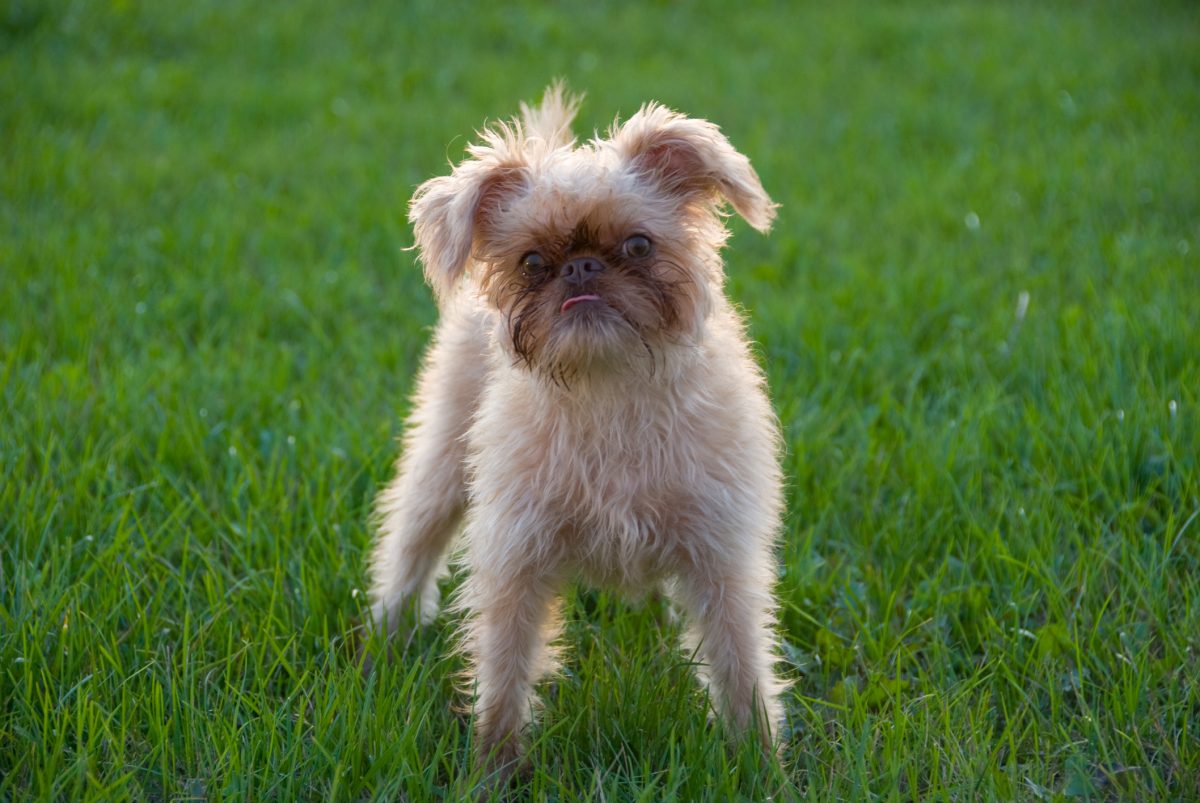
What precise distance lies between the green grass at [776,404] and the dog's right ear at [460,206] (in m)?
1.09

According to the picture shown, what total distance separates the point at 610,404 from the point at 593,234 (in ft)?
1.49

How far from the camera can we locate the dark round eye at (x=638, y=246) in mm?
2598

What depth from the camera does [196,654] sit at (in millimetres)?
3039

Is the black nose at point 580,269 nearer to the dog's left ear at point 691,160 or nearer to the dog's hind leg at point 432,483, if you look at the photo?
the dog's left ear at point 691,160

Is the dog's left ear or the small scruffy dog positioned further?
the dog's left ear

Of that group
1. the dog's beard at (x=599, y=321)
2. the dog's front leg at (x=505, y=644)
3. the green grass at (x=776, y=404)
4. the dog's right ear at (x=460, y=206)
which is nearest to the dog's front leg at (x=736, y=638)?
the green grass at (x=776, y=404)

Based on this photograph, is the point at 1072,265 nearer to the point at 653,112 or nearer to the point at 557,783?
the point at 653,112

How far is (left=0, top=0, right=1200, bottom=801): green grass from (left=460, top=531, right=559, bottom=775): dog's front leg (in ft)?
0.38

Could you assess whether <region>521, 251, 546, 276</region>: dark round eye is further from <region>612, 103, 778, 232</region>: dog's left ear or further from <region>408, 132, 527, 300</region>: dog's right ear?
<region>612, 103, 778, 232</region>: dog's left ear

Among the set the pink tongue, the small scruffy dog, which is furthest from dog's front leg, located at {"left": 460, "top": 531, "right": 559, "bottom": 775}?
the pink tongue

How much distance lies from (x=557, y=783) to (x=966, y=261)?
417 cm

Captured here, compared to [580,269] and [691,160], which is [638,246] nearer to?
[580,269]

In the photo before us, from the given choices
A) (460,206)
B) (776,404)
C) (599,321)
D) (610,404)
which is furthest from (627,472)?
(776,404)

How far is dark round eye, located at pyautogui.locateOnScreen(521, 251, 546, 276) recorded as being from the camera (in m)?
2.63
